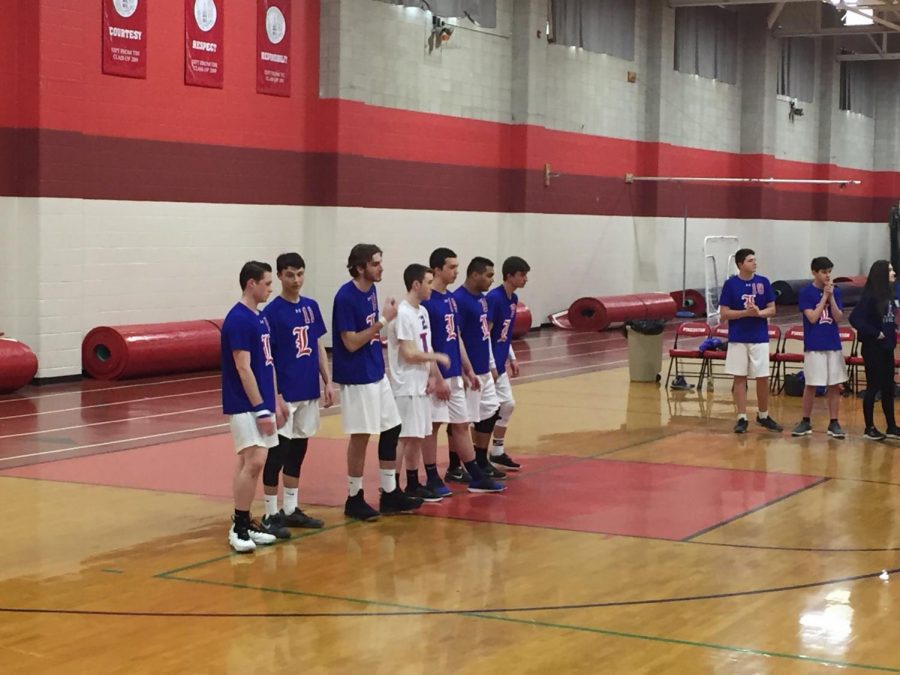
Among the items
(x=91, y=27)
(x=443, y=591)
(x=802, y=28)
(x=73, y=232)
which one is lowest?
(x=443, y=591)

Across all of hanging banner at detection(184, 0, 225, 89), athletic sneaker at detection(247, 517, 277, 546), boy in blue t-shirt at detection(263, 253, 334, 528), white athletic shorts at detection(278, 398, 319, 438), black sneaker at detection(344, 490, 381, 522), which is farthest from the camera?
hanging banner at detection(184, 0, 225, 89)

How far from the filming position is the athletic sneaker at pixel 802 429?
14041 mm

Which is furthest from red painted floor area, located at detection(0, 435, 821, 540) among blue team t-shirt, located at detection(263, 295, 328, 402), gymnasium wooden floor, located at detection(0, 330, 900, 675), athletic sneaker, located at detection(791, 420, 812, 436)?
athletic sneaker, located at detection(791, 420, 812, 436)

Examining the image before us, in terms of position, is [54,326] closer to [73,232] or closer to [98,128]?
[73,232]

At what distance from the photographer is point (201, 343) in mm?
19031

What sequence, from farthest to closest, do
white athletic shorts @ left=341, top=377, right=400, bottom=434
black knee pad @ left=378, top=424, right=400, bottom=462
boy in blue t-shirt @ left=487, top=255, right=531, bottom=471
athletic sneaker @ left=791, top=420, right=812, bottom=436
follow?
athletic sneaker @ left=791, top=420, right=812, bottom=436 < boy in blue t-shirt @ left=487, top=255, right=531, bottom=471 < black knee pad @ left=378, top=424, right=400, bottom=462 < white athletic shorts @ left=341, top=377, right=400, bottom=434

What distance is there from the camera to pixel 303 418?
9.47m

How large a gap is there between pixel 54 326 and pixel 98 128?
9.15ft

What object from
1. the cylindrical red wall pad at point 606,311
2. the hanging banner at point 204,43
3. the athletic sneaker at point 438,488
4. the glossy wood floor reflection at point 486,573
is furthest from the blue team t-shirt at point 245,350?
the cylindrical red wall pad at point 606,311

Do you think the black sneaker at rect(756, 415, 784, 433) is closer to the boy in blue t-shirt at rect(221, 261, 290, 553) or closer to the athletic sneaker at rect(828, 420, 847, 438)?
the athletic sneaker at rect(828, 420, 847, 438)

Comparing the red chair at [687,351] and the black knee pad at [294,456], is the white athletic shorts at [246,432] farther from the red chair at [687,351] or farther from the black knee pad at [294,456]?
the red chair at [687,351]

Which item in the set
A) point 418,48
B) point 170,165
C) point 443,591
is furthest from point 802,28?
point 443,591

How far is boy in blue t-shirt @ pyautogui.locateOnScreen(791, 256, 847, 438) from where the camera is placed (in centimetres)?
1366

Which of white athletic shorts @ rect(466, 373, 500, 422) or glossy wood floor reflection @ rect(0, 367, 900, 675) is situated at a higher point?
white athletic shorts @ rect(466, 373, 500, 422)
